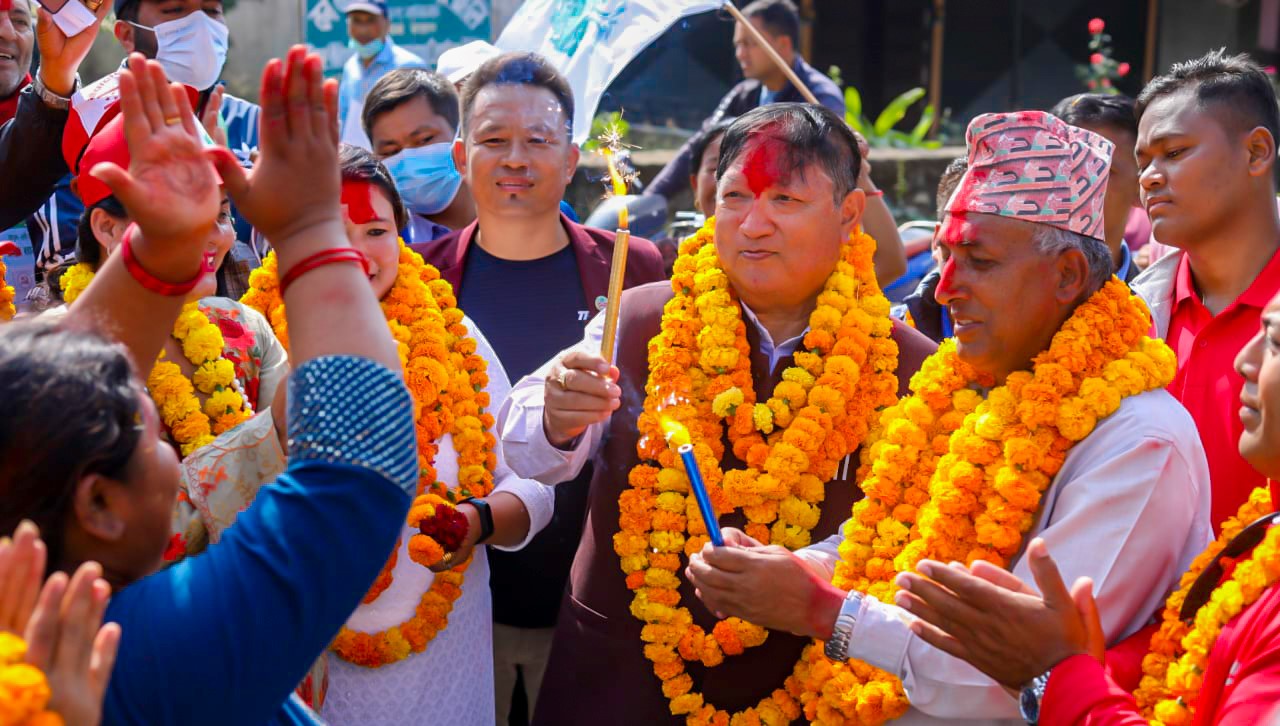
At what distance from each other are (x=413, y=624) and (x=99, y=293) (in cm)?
155

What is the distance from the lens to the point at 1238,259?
11.6 feet

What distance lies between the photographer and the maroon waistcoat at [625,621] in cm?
284

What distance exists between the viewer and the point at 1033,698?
210 cm

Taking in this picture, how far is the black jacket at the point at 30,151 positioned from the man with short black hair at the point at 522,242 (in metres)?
1.26

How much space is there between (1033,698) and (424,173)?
3.48 meters

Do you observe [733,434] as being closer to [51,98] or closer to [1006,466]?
[1006,466]

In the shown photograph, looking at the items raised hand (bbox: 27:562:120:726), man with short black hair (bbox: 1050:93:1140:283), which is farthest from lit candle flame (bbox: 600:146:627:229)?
man with short black hair (bbox: 1050:93:1140:283)

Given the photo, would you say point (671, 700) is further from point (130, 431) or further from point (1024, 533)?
point (130, 431)

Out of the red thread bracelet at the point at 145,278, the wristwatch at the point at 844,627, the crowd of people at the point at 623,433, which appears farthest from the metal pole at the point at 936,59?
the red thread bracelet at the point at 145,278

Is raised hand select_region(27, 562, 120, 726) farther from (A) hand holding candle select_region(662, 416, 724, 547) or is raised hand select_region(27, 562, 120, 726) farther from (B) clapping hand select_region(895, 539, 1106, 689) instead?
(B) clapping hand select_region(895, 539, 1106, 689)

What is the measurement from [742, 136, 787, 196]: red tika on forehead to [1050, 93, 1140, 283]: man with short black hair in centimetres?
206

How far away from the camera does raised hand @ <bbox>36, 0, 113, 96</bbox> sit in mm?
3953

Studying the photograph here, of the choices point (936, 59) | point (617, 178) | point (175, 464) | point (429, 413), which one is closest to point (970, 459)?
point (617, 178)

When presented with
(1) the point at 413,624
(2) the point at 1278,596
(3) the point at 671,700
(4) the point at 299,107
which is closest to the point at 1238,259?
(2) the point at 1278,596
